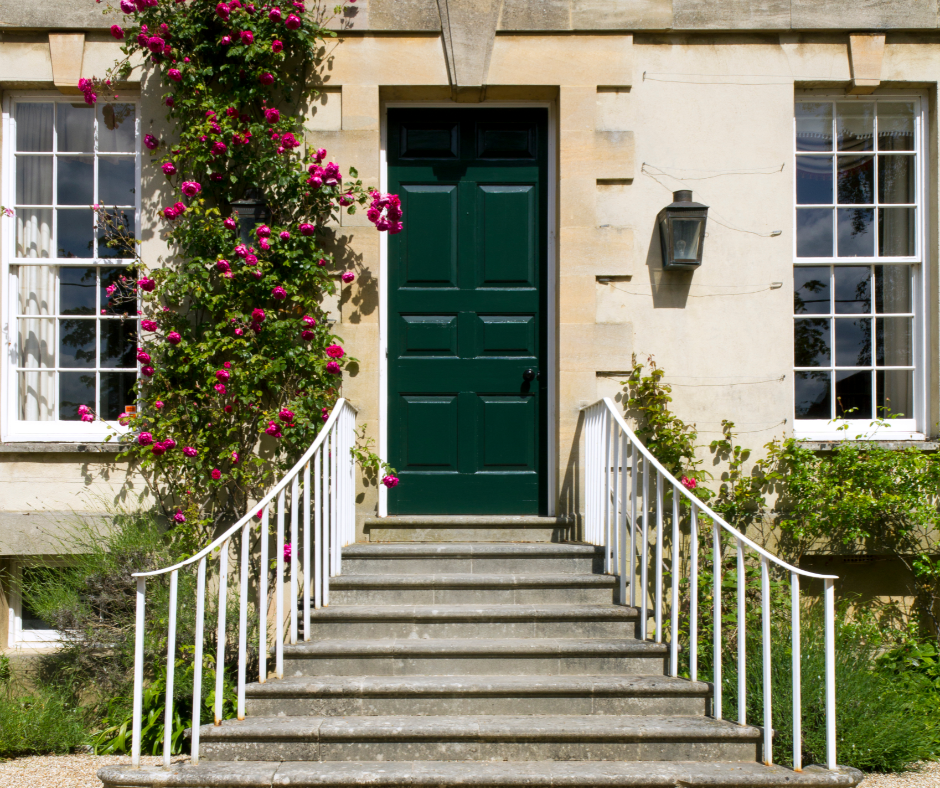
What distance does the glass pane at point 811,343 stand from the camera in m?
4.77

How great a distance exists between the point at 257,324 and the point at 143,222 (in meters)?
1.08

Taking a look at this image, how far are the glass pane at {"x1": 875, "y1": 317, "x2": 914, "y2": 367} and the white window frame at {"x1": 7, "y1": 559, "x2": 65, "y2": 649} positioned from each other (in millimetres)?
5416

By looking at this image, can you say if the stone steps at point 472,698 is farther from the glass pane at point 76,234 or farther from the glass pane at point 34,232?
the glass pane at point 34,232

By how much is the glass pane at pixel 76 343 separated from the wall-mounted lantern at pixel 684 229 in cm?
363

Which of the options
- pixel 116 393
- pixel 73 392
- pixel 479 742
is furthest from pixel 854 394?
pixel 73 392

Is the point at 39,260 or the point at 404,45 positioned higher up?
the point at 404,45

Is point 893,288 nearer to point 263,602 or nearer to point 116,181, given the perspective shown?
point 263,602

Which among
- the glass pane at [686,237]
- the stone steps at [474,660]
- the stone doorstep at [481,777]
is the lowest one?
the stone doorstep at [481,777]

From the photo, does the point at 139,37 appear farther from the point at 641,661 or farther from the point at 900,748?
the point at 900,748

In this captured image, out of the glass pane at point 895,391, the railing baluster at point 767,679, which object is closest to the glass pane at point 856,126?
the glass pane at point 895,391

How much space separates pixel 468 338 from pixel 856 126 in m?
2.85

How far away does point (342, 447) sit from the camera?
4160mm

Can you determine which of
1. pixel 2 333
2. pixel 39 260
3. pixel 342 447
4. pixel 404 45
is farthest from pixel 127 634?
pixel 404 45

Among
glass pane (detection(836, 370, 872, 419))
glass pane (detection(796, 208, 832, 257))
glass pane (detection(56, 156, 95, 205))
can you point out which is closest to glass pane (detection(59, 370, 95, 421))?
glass pane (detection(56, 156, 95, 205))
